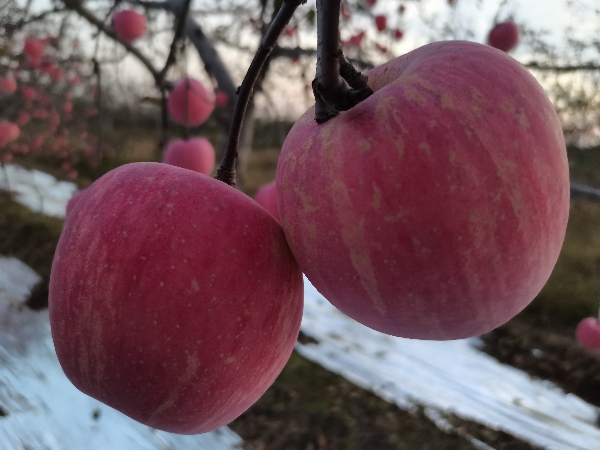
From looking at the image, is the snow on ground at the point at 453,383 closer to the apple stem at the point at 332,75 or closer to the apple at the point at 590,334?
the apple at the point at 590,334

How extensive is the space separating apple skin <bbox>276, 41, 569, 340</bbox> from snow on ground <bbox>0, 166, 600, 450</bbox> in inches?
36.8

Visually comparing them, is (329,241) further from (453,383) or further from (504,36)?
(453,383)

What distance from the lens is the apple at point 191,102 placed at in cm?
94

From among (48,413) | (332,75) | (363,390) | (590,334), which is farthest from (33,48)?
(590,334)

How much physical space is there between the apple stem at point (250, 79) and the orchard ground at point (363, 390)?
2.37 ft

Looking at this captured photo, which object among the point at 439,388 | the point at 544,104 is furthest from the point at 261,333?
the point at 439,388

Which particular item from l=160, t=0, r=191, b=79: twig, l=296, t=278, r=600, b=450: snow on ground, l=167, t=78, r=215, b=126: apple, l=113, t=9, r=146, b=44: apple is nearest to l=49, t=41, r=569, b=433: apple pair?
l=160, t=0, r=191, b=79: twig

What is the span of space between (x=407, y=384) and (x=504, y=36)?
4.61 feet

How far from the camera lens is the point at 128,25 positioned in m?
1.13

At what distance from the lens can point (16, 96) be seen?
1.94 m

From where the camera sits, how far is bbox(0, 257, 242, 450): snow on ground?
91 cm

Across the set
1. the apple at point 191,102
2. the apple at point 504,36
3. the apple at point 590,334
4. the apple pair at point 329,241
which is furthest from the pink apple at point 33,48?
the apple at point 590,334

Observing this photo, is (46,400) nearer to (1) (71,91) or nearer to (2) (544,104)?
(2) (544,104)

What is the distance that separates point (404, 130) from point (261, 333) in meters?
0.21
